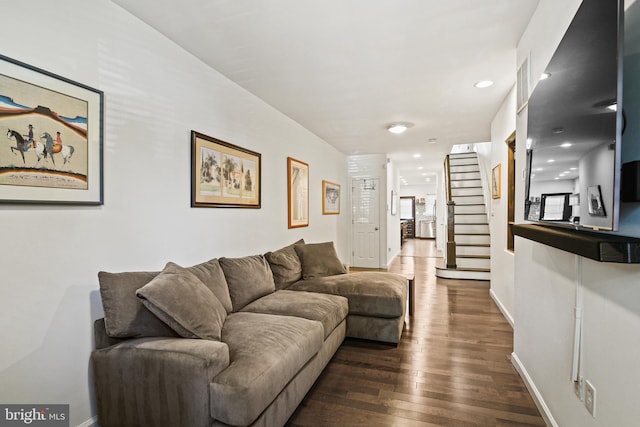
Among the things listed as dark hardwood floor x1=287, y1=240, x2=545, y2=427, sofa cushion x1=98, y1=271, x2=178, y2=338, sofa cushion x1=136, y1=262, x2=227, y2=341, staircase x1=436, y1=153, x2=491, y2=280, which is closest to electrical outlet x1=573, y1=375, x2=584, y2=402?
dark hardwood floor x1=287, y1=240, x2=545, y2=427

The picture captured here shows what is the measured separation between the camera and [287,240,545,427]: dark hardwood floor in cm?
194

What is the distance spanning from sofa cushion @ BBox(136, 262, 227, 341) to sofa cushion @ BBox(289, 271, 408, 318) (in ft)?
4.66

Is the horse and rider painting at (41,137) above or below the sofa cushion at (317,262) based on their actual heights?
above

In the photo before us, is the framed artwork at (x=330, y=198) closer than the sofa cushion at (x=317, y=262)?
No

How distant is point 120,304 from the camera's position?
1721mm

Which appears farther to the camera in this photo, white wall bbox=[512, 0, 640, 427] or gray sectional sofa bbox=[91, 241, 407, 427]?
gray sectional sofa bbox=[91, 241, 407, 427]

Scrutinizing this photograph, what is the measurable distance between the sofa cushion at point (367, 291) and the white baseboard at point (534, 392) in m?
0.95

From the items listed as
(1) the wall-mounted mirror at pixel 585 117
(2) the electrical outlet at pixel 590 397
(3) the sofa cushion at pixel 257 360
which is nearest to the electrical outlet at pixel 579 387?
(2) the electrical outlet at pixel 590 397

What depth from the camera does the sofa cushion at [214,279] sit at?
2.26 meters

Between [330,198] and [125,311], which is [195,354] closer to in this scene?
[125,311]

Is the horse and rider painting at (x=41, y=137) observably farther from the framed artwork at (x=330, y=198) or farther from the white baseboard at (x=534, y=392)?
the framed artwork at (x=330, y=198)

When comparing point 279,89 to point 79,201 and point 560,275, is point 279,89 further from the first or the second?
point 560,275

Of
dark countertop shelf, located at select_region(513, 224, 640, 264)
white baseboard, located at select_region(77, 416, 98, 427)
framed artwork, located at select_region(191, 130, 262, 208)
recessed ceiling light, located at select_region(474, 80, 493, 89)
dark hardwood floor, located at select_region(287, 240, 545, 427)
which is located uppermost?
recessed ceiling light, located at select_region(474, 80, 493, 89)

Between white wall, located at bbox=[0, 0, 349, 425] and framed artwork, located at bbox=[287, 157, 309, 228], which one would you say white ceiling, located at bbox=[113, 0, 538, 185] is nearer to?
white wall, located at bbox=[0, 0, 349, 425]
